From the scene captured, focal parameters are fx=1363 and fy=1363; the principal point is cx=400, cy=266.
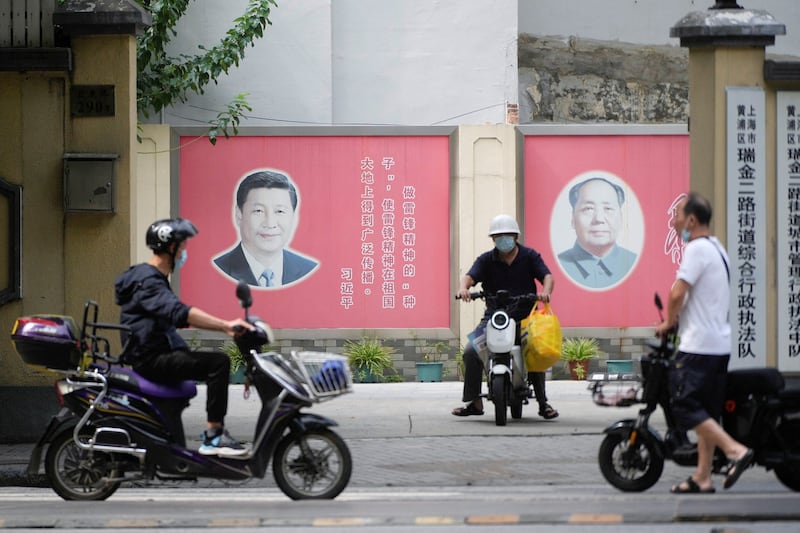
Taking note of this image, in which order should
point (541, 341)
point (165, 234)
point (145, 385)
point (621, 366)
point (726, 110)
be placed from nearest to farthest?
point (145, 385) → point (165, 234) → point (726, 110) → point (541, 341) → point (621, 366)

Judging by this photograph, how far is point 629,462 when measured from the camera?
8930mm

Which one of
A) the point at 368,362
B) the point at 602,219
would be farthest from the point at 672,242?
the point at 368,362

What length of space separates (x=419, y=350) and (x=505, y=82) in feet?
12.1

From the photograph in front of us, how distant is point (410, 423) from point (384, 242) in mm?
4838

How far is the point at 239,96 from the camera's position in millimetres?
16688

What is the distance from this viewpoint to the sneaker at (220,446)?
880 cm

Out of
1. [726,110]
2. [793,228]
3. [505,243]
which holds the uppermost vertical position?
[726,110]

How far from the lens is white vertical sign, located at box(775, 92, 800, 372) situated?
1175 centimetres

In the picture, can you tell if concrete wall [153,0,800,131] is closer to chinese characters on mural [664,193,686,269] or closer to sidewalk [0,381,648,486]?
chinese characters on mural [664,193,686,269]

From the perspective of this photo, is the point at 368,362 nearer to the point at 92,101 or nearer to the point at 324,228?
the point at 324,228

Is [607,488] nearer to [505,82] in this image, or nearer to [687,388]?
[687,388]

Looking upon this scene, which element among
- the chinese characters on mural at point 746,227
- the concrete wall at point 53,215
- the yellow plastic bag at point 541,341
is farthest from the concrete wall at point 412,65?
the chinese characters on mural at point 746,227

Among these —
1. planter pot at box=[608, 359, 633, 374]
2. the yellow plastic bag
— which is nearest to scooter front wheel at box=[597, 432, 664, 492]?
the yellow plastic bag

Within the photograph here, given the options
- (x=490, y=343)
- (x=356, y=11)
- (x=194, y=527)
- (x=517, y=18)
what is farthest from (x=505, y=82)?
(x=194, y=527)
